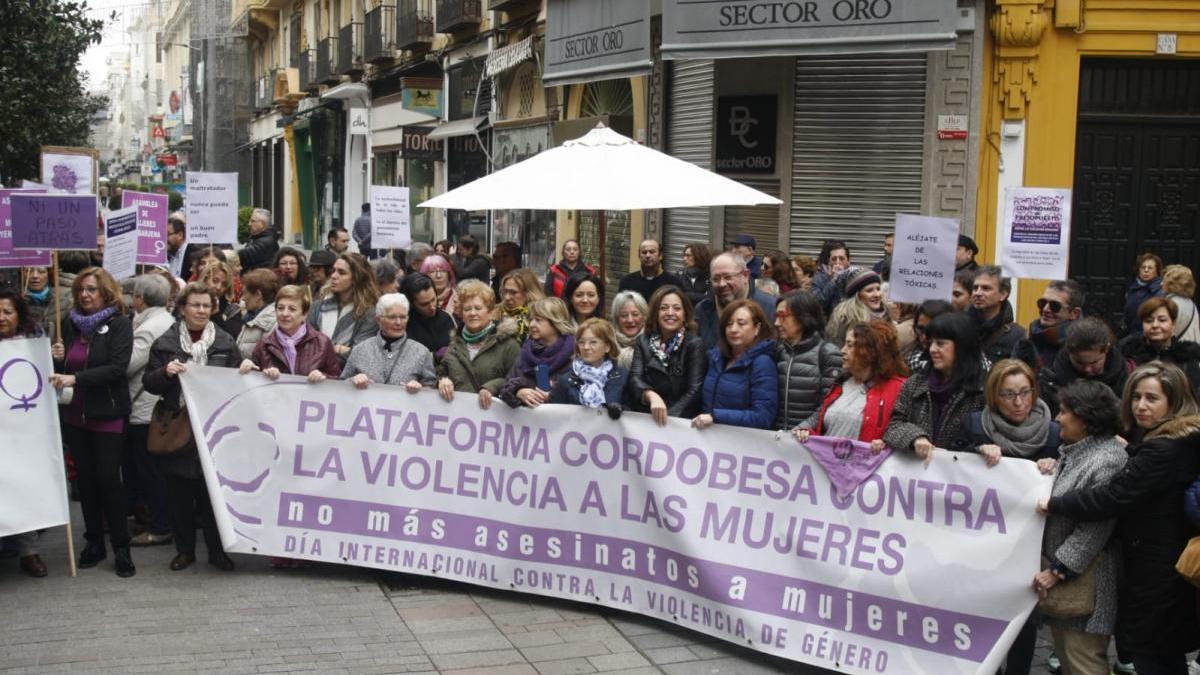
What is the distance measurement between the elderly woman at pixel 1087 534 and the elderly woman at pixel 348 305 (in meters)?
4.57

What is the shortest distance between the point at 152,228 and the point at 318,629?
599 cm

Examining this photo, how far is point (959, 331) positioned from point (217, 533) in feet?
14.6

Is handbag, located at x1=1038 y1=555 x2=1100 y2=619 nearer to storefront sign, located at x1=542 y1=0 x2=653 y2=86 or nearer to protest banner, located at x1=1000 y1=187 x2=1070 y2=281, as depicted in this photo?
protest banner, located at x1=1000 y1=187 x2=1070 y2=281

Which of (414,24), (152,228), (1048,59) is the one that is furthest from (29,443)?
(414,24)

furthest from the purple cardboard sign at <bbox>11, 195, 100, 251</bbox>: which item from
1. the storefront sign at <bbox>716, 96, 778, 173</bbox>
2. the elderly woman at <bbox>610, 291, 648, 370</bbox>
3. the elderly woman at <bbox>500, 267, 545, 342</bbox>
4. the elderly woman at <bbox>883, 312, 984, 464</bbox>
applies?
the storefront sign at <bbox>716, 96, 778, 173</bbox>

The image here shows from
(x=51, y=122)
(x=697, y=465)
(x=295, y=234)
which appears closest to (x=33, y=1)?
(x=51, y=122)

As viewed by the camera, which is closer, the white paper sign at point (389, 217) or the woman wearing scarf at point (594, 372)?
the woman wearing scarf at point (594, 372)

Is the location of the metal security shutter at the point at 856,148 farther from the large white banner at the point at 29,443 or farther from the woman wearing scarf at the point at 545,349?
the large white banner at the point at 29,443

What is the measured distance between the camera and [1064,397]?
18.1 ft

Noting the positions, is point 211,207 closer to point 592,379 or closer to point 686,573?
point 592,379

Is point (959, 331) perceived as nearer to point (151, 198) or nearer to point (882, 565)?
point (882, 565)

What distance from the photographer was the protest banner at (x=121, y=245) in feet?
35.7

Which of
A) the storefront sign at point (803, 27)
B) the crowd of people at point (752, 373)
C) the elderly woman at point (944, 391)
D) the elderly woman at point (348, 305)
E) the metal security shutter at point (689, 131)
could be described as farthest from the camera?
the metal security shutter at point (689, 131)

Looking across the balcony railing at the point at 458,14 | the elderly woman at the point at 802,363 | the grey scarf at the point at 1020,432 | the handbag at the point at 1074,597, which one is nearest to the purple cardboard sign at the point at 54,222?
the elderly woman at the point at 802,363
